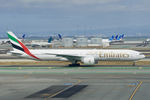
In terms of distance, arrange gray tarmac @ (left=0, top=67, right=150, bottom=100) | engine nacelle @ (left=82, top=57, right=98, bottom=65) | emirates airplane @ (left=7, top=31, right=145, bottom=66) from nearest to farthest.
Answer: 1. gray tarmac @ (left=0, top=67, right=150, bottom=100)
2. engine nacelle @ (left=82, top=57, right=98, bottom=65)
3. emirates airplane @ (left=7, top=31, right=145, bottom=66)

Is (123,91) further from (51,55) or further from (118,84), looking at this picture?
(51,55)

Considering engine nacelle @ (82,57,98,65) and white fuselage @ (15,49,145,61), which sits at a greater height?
white fuselage @ (15,49,145,61)

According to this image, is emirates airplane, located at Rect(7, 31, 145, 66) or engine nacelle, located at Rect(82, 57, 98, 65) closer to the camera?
engine nacelle, located at Rect(82, 57, 98, 65)

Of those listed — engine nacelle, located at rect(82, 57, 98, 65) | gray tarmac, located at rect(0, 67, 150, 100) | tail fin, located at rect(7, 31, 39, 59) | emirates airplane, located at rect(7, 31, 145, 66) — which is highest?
tail fin, located at rect(7, 31, 39, 59)

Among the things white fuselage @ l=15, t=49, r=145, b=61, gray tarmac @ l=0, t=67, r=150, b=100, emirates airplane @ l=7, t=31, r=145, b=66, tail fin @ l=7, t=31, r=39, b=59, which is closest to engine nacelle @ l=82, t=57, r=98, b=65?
emirates airplane @ l=7, t=31, r=145, b=66

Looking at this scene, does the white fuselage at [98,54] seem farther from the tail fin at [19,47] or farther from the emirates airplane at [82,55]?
the tail fin at [19,47]

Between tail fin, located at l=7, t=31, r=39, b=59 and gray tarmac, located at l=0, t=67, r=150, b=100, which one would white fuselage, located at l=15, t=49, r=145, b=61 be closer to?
tail fin, located at l=7, t=31, r=39, b=59

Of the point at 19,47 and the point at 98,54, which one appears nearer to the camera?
the point at 98,54

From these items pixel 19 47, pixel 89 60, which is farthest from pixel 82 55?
pixel 19 47

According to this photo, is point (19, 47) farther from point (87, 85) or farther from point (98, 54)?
point (87, 85)

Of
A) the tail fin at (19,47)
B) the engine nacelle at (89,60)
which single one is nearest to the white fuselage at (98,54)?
the tail fin at (19,47)

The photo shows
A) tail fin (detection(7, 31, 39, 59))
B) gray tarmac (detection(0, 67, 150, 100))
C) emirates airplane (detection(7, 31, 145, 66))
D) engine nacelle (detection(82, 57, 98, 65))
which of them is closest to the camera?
gray tarmac (detection(0, 67, 150, 100))

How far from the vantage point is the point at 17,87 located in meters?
37.3

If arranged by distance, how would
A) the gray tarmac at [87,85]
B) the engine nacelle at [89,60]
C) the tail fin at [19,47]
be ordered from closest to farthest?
the gray tarmac at [87,85] → the engine nacelle at [89,60] → the tail fin at [19,47]
